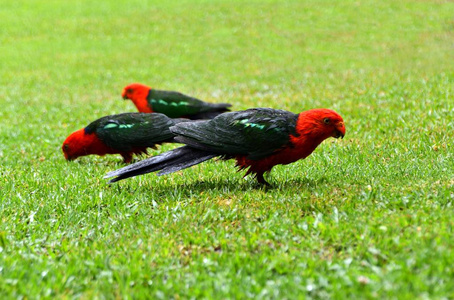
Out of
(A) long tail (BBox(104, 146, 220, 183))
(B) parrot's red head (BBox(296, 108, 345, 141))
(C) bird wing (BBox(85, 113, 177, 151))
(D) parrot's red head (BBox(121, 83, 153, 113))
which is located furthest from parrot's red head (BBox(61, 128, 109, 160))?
(B) parrot's red head (BBox(296, 108, 345, 141))

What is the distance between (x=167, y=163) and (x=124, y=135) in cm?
222

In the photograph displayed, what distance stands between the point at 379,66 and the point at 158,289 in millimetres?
14000

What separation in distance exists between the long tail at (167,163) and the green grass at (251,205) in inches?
11.8

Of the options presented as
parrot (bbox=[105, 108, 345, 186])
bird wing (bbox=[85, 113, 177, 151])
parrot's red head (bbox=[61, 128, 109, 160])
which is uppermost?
parrot (bbox=[105, 108, 345, 186])

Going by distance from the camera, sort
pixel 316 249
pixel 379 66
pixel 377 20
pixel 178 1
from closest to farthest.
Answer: pixel 316 249 → pixel 379 66 → pixel 377 20 → pixel 178 1

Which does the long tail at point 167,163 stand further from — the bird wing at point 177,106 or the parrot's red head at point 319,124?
the bird wing at point 177,106

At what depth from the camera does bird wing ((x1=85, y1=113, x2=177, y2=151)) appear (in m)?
7.95

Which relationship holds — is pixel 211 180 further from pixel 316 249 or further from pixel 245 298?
pixel 245 298

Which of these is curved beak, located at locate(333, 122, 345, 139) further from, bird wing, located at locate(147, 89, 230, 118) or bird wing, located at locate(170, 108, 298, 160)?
bird wing, located at locate(147, 89, 230, 118)

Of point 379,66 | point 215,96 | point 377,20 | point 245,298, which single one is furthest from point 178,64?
point 245,298

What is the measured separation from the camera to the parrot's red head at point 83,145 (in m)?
8.48

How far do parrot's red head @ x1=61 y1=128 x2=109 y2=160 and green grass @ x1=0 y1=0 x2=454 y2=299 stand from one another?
259mm

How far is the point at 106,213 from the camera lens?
5762 mm

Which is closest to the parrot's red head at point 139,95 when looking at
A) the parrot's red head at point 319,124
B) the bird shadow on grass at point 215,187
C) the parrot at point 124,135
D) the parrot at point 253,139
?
the parrot at point 124,135
